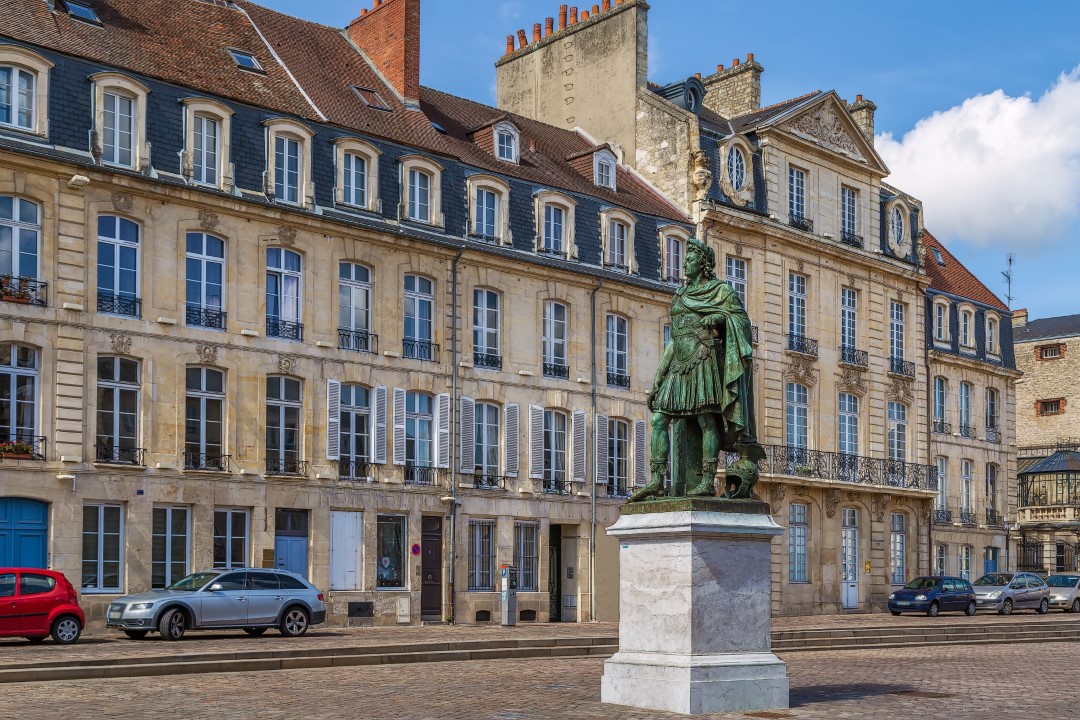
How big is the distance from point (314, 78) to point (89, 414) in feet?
33.7

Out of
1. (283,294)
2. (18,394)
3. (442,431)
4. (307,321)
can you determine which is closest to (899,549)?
(442,431)

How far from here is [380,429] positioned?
31.2 meters

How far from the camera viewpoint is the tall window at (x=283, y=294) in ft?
97.7

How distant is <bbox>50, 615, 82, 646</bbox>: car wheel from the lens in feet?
74.3

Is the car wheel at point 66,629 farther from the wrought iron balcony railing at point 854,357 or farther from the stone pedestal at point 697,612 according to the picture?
the wrought iron balcony railing at point 854,357

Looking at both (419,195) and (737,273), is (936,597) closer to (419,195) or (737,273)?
(737,273)

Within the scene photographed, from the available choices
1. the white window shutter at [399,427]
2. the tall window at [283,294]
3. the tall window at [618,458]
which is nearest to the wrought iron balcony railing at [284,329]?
the tall window at [283,294]

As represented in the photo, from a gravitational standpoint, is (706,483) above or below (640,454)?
below

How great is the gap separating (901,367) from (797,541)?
→ 7986 mm

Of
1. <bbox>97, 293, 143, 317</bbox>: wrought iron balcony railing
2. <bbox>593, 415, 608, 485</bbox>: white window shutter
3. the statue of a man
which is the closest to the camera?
the statue of a man

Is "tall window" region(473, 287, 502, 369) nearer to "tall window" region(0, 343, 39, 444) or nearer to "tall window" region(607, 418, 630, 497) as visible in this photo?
"tall window" region(607, 418, 630, 497)

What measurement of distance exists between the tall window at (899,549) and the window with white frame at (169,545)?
24712 mm

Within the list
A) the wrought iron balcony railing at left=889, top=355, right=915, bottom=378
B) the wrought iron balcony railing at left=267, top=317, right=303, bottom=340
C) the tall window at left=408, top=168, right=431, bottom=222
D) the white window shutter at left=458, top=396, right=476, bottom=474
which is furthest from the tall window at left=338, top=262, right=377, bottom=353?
the wrought iron balcony railing at left=889, top=355, right=915, bottom=378

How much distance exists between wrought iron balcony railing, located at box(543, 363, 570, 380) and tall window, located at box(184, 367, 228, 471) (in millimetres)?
8747
